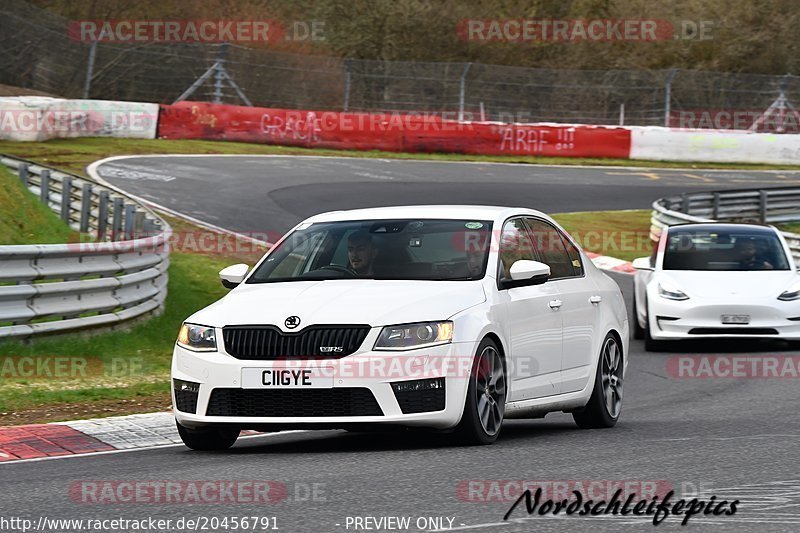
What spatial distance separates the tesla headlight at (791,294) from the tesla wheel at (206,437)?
29.3 feet

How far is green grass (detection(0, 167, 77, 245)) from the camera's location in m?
17.7

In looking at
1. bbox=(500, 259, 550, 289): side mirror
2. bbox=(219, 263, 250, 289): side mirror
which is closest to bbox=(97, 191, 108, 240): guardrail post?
bbox=(219, 263, 250, 289): side mirror

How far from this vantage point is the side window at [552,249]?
32.6 feet

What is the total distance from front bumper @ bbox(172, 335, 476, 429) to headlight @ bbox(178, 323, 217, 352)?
12 centimetres

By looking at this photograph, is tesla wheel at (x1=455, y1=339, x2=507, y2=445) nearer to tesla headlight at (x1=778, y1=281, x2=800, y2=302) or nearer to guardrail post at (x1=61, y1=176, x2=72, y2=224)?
tesla headlight at (x1=778, y1=281, x2=800, y2=302)

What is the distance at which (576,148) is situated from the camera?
40938 mm

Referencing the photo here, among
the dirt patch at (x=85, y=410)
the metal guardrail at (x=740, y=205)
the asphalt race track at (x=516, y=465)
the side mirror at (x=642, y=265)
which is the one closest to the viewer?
the asphalt race track at (x=516, y=465)

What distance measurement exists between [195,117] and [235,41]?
13.9 metres

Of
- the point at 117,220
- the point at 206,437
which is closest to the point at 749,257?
the point at 117,220

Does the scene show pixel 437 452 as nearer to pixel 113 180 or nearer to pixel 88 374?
pixel 88 374

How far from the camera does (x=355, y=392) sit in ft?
26.6

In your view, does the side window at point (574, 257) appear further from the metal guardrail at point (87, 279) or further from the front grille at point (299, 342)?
the metal guardrail at point (87, 279)

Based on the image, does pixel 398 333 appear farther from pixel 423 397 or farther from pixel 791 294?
pixel 791 294

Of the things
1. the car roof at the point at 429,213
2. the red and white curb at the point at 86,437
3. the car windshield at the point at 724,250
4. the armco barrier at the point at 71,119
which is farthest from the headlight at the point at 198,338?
the armco barrier at the point at 71,119
